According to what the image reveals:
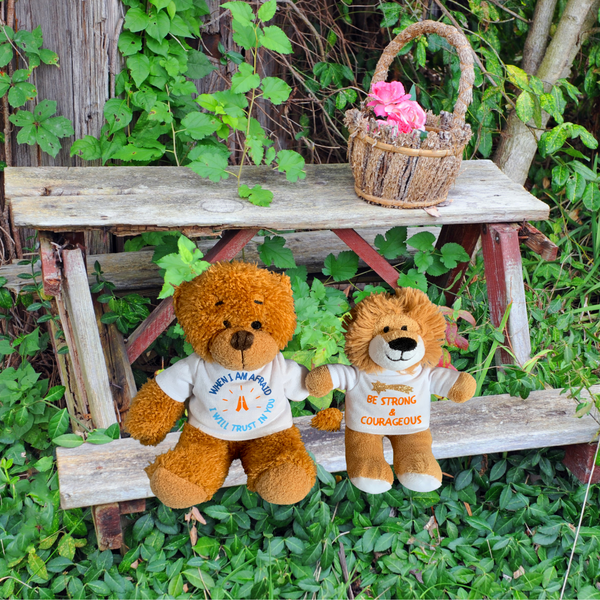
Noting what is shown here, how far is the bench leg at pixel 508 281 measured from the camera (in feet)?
6.79

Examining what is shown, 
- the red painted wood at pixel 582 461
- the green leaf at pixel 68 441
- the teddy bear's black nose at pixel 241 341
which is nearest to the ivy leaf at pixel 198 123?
the green leaf at pixel 68 441

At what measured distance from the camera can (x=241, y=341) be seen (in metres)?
0.97

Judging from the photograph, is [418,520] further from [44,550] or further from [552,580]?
[44,550]

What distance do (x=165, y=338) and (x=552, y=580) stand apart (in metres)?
1.66

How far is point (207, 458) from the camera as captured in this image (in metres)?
1.12

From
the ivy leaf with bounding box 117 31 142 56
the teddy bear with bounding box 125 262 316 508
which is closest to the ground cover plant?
the ivy leaf with bounding box 117 31 142 56

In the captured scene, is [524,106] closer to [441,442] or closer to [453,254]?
[453,254]

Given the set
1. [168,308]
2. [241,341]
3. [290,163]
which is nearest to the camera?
[241,341]

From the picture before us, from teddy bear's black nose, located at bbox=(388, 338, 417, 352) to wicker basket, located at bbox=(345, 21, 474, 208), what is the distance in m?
0.86

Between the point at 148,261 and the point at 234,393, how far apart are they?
1.57 m

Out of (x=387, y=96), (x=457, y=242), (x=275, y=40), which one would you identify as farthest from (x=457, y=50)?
(x=457, y=242)

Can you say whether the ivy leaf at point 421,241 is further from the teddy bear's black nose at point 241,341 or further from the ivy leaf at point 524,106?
the teddy bear's black nose at point 241,341

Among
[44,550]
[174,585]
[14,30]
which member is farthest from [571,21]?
[44,550]

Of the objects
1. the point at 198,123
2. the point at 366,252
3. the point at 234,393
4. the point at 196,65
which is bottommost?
→ the point at 366,252
